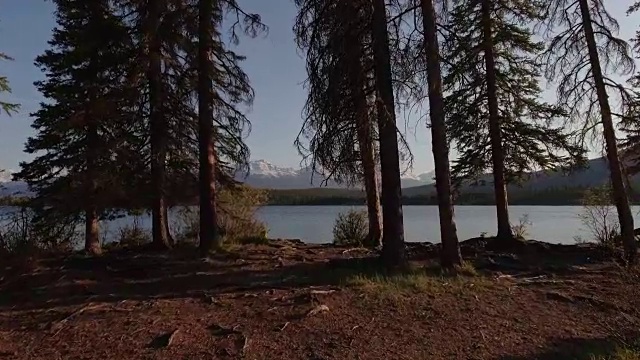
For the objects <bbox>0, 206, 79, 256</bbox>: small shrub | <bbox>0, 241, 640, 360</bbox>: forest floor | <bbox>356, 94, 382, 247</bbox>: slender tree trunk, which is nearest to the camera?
<bbox>0, 241, 640, 360</bbox>: forest floor

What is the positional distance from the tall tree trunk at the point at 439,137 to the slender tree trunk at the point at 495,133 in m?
6.22

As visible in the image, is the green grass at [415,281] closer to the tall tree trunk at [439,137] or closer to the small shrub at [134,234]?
the tall tree trunk at [439,137]

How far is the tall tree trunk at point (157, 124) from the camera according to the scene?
13.8 m

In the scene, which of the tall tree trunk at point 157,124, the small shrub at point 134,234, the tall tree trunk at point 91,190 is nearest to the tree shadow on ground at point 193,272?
the tall tree trunk at point 157,124

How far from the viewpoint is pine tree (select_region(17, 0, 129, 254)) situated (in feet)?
44.9

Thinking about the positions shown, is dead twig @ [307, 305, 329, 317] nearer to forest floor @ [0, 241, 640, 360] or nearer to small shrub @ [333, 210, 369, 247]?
forest floor @ [0, 241, 640, 360]

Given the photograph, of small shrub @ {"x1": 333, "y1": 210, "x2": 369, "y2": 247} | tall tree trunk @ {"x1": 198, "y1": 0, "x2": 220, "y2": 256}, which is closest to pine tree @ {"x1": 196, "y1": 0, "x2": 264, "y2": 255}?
tall tree trunk @ {"x1": 198, "y1": 0, "x2": 220, "y2": 256}

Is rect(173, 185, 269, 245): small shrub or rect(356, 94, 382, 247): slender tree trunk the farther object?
rect(173, 185, 269, 245): small shrub

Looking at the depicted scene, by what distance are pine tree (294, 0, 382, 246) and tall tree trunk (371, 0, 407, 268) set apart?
0.30m

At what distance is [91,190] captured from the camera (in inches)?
538

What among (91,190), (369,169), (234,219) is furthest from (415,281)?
(234,219)

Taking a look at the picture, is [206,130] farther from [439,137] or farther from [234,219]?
[439,137]

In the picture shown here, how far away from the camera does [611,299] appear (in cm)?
935

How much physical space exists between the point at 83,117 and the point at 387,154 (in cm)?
865
